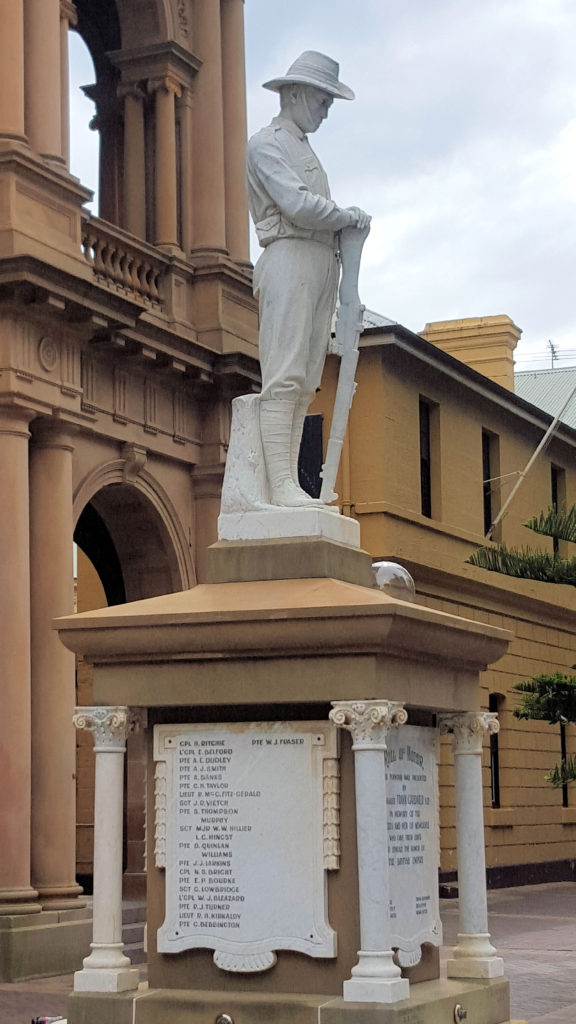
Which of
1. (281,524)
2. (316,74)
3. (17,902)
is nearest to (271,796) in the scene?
(281,524)

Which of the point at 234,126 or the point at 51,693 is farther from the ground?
the point at 234,126

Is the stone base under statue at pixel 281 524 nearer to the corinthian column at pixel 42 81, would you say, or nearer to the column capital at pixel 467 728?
the column capital at pixel 467 728

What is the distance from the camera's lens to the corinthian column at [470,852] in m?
8.93

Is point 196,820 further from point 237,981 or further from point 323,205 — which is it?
point 323,205

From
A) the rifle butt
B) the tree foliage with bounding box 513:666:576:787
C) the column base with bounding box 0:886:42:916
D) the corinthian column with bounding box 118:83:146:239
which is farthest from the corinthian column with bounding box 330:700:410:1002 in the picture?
the tree foliage with bounding box 513:666:576:787

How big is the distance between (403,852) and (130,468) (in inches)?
460

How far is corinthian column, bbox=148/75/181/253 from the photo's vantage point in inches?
840

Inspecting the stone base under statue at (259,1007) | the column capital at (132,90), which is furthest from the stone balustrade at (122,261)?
the stone base under statue at (259,1007)

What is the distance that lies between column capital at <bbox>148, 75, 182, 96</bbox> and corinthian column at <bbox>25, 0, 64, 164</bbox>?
3.58 meters

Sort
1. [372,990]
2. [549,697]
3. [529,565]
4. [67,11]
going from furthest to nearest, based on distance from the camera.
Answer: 1. [549,697]
2. [529,565]
3. [67,11]
4. [372,990]

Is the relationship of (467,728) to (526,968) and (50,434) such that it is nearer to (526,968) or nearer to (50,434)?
(526,968)

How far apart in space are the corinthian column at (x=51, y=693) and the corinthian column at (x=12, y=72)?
9.94ft

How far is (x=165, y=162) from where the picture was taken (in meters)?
21.6

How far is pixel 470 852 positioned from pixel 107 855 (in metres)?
1.97
